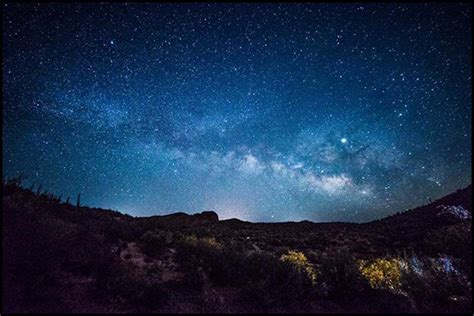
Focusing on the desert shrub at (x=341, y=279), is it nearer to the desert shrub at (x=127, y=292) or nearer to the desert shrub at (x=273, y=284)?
the desert shrub at (x=273, y=284)

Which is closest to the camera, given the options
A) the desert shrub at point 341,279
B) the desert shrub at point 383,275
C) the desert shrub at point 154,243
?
the desert shrub at point 341,279

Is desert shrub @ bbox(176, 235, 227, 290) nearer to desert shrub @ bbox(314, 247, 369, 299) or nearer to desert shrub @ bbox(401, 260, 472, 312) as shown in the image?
desert shrub @ bbox(314, 247, 369, 299)

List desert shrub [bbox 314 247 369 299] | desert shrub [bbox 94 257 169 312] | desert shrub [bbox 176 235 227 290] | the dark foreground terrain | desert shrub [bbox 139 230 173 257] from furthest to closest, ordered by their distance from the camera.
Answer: desert shrub [bbox 139 230 173 257], desert shrub [bbox 176 235 227 290], desert shrub [bbox 314 247 369 299], desert shrub [bbox 94 257 169 312], the dark foreground terrain

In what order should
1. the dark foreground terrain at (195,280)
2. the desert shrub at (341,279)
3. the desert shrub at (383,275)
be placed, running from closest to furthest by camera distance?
1. the dark foreground terrain at (195,280)
2. the desert shrub at (341,279)
3. the desert shrub at (383,275)

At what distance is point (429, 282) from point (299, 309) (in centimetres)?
372

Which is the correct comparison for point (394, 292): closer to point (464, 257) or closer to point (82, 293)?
point (464, 257)

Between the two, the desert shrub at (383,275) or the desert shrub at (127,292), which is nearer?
the desert shrub at (127,292)

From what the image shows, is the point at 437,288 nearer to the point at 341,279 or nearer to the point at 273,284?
the point at 341,279

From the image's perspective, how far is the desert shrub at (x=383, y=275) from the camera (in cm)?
768

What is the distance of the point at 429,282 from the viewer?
7.20 m

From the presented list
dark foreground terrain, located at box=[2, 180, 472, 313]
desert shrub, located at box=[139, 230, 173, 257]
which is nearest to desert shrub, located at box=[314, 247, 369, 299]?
dark foreground terrain, located at box=[2, 180, 472, 313]

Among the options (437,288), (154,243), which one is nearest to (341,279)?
(437,288)

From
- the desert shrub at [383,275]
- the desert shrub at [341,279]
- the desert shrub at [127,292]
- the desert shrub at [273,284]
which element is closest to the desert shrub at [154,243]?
the desert shrub at [127,292]

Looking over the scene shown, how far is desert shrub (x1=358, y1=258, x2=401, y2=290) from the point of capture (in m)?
7.68
